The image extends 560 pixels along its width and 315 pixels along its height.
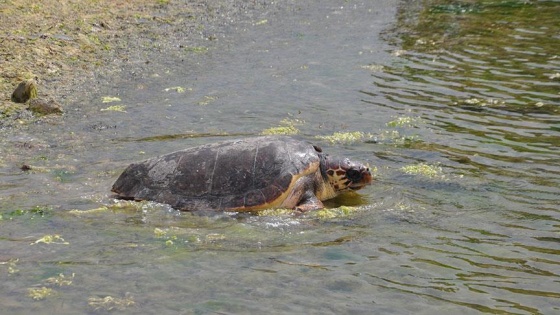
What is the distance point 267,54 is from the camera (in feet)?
53.3

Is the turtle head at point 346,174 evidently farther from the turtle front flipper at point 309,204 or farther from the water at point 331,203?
the turtle front flipper at point 309,204

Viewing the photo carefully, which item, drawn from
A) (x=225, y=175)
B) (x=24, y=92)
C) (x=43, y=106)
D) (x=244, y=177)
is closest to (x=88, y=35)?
(x=24, y=92)

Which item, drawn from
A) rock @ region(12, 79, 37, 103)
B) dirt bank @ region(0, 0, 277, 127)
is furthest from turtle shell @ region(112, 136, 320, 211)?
rock @ region(12, 79, 37, 103)

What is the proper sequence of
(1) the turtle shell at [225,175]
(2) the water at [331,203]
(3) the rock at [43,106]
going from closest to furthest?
(2) the water at [331,203] < (1) the turtle shell at [225,175] < (3) the rock at [43,106]

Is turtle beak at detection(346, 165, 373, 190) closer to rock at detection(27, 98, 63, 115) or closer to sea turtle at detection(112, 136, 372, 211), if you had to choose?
sea turtle at detection(112, 136, 372, 211)

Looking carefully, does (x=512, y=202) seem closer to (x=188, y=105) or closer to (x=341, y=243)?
(x=341, y=243)

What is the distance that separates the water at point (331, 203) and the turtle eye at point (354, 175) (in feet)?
0.96

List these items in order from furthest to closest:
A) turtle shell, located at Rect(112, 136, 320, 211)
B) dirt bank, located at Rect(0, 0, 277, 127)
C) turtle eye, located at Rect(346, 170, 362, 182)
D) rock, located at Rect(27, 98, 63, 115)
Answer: dirt bank, located at Rect(0, 0, 277, 127) < rock, located at Rect(27, 98, 63, 115) < turtle eye, located at Rect(346, 170, 362, 182) < turtle shell, located at Rect(112, 136, 320, 211)

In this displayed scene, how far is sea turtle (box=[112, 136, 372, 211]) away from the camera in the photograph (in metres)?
8.30

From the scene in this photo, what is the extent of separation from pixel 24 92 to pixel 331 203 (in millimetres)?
5860

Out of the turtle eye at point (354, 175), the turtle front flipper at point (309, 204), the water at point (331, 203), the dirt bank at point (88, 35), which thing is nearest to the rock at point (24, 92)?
the dirt bank at point (88, 35)

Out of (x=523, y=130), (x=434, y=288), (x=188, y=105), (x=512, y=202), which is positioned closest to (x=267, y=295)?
(x=434, y=288)

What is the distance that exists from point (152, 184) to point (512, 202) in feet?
12.8

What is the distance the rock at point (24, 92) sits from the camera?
12219 mm
